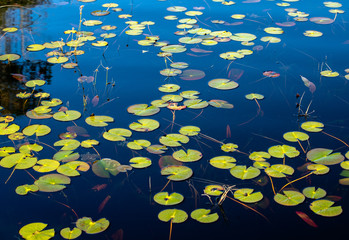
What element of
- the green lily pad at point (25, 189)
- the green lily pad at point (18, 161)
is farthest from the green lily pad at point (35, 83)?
the green lily pad at point (25, 189)

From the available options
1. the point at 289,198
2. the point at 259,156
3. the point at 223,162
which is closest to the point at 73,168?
the point at 223,162

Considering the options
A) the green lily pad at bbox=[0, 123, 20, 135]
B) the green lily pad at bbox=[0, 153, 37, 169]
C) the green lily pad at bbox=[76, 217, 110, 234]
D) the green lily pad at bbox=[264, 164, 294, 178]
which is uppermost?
the green lily pad at bbox=[264, 164, 294, 178]

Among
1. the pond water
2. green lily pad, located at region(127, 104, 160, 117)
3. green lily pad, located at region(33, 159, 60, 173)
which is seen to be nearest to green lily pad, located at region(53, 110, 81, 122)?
the pond water

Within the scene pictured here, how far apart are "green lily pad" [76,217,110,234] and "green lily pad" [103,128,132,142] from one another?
0.68 m

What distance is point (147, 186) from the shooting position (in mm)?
2260

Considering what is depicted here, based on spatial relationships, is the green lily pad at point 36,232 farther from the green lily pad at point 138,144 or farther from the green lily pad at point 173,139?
the green lily pad at point 173,139

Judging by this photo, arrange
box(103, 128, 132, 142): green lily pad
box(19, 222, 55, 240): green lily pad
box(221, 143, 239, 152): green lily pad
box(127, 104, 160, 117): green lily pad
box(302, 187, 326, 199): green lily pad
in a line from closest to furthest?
box(19, 222, 55, 240): green lily pad → box(302, 187, 326, 199): green lily pad → box(221, 143, 239, 152): green lily pad → box(103, 128, 132, 142): green lily pad → box(127, 104, 160, 117): green lily pad

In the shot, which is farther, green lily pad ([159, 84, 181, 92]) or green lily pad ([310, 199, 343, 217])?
green lily pad ([159, 84, 181, 92])

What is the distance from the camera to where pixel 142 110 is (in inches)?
116

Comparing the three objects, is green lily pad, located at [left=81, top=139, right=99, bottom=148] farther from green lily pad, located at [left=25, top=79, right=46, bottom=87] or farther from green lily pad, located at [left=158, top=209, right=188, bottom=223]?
green lily pad, located at [left=25, top=79, right=46, bottom=87]

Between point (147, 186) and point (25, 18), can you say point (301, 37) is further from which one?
point (25, 18)

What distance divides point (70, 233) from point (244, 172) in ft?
3.27

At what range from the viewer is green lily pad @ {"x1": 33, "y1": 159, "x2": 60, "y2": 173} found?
2.36 m

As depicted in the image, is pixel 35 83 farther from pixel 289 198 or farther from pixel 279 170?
pixel 289 198
